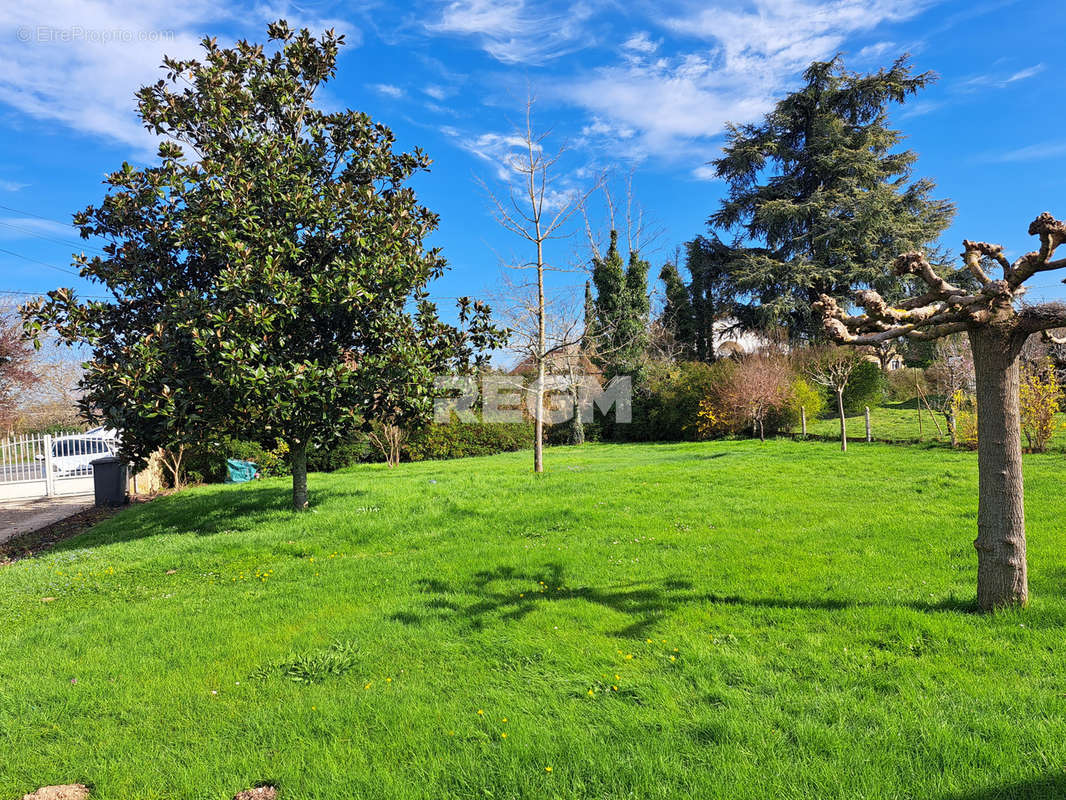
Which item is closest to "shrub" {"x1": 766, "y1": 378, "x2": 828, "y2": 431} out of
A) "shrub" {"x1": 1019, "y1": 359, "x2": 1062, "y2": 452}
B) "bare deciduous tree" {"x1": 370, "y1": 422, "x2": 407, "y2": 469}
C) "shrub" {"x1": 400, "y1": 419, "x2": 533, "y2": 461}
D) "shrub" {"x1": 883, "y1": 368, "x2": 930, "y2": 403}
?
"shrub" {"x1": 1019, "y1": 359, "x2": 1062, "y2": 452}

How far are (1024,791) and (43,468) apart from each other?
71.2 feet

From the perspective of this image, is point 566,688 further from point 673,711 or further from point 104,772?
point 104,772

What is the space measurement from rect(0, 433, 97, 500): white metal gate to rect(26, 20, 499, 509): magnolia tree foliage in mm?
10303

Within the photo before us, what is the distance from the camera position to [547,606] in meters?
4.58

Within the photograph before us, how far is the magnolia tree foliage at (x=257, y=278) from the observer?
7570 mm

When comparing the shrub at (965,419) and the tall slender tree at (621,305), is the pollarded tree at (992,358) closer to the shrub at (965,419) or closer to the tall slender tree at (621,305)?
the shrub at (965,419)

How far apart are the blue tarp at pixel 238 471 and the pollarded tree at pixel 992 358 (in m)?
15.4

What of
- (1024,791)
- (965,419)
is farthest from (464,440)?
(1024,791)

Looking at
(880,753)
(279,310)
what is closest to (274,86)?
(279,310)

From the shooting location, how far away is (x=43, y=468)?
16297 mm

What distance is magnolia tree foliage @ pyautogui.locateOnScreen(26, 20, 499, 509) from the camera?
757cm

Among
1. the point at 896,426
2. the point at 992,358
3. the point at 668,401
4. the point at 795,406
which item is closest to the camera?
the point at 992,358

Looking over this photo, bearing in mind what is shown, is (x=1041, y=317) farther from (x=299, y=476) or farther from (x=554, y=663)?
(x=299, y=476)

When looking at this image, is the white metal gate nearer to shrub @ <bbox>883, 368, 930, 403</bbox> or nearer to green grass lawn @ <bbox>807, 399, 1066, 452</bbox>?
green grass lawn @ <bbox>807, 399, 1066, 452</bbox>
